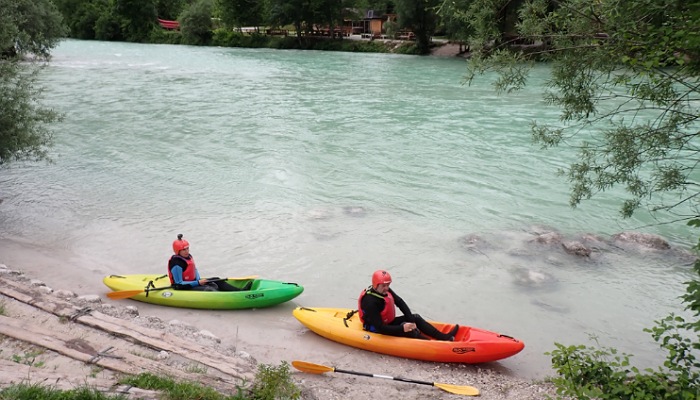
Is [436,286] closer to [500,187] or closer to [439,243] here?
[439,243]

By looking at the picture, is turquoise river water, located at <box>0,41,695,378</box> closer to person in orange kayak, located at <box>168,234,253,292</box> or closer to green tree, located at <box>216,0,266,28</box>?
person in orange kayak, located at <box>168,234,253,292</box>

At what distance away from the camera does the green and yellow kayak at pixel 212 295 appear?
7.43 m

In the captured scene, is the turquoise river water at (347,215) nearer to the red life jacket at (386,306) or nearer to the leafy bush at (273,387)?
the red life jacket at (386,306)

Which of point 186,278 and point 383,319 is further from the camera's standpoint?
point 186,278

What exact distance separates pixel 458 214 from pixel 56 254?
291 inches

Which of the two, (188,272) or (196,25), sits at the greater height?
(196,25)

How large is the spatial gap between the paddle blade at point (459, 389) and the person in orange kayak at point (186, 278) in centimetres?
323

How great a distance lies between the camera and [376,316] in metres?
6.50

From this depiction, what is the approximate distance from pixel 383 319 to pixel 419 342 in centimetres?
52

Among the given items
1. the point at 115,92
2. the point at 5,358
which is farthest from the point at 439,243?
the point at 115,92

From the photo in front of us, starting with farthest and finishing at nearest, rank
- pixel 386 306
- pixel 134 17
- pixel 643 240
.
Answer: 1. pixel 134 17
2. pixel 643 240
3. pixel 386 306

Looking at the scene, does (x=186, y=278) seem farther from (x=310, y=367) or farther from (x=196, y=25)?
(x=196, y=25)

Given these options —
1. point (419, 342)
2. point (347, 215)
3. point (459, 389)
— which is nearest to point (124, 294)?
point (419, 342)

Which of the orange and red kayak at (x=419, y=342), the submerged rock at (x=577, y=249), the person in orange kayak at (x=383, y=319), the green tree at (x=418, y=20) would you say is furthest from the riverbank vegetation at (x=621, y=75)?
the green tree at (x=418, y=20)
